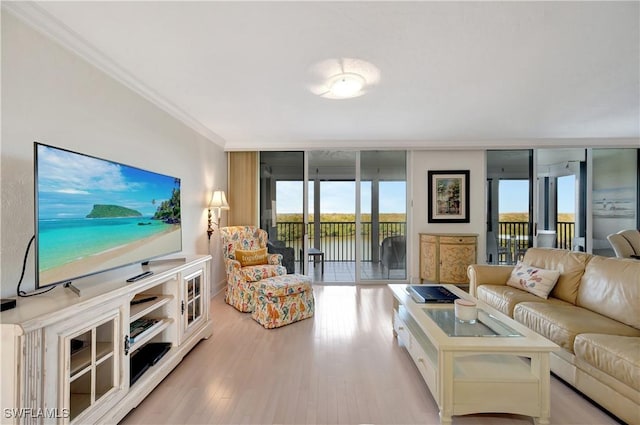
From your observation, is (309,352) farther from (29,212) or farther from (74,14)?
(74,14)

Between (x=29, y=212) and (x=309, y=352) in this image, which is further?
(x=309, y=352)

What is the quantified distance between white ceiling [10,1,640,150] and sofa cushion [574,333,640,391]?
187 cm

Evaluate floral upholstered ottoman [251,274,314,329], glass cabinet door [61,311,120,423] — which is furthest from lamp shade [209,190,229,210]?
glass cabinet door [61,311,120,423]

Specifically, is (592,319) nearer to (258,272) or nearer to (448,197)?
(448,197)

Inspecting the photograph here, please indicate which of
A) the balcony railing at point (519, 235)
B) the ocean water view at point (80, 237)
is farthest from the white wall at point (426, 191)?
the ocean water view at point (80, 237)

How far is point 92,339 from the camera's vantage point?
1.34 m

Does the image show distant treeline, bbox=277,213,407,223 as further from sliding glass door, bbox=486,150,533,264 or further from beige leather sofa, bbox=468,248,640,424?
beige leather sofa, bbox=468,248,640,424

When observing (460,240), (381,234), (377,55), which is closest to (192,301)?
(377,55)

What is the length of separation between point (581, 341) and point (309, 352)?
1895 millimetres

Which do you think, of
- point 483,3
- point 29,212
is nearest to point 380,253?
point 483,3

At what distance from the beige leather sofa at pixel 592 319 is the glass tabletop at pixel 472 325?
1.43 feet

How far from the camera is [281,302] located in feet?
9.26

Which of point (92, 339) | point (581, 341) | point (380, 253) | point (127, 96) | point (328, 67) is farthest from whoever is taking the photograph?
point (380, 253)

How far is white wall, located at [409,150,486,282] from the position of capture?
4.40m
